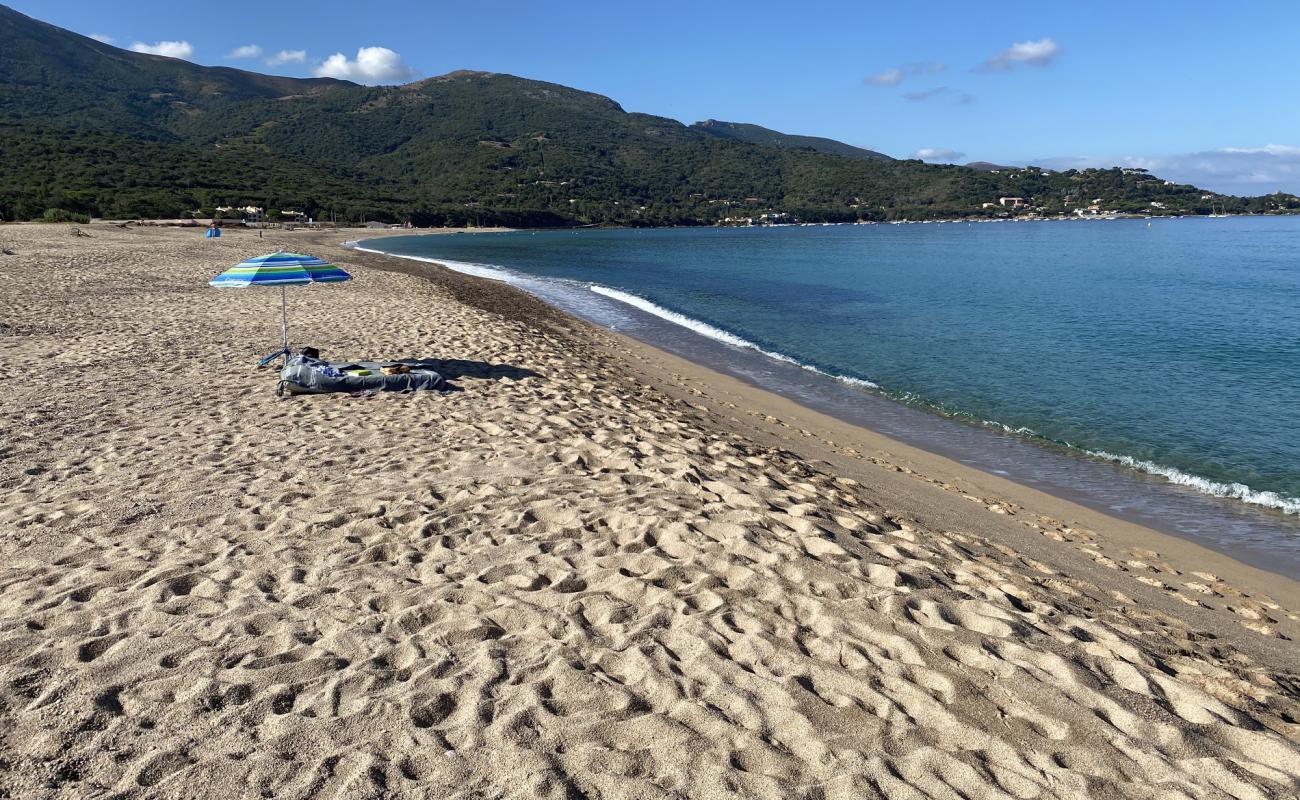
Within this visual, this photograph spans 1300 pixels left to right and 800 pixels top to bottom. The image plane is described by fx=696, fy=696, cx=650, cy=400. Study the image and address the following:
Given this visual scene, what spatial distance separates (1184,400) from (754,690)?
572 inches

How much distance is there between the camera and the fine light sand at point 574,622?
3154 millimetres

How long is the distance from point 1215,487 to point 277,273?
1276cm

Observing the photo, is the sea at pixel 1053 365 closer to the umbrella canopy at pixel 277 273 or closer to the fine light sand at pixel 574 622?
the fine light sand at pixel 574 622

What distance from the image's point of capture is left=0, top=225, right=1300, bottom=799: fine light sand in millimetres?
3154

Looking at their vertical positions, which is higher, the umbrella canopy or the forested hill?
the forested hill

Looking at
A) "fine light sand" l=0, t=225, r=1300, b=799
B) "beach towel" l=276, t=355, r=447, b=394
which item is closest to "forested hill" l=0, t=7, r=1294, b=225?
"beach towel" l=276, t=355, r=447, b=394

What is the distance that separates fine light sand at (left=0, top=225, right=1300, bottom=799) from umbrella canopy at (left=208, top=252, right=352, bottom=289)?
1.65 m

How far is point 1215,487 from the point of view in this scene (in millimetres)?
9188

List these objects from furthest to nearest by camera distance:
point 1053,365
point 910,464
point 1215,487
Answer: point 1053,365 → point 910,464 → point 1215,487

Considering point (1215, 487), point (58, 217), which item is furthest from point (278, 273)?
point (58, 217)

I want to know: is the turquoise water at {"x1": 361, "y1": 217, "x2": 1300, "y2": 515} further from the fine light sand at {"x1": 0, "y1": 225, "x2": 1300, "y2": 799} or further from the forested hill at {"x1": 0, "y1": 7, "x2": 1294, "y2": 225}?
the forested hill at {"x1": 0, "y1": 7, "x2": 1294, "y2": 225}

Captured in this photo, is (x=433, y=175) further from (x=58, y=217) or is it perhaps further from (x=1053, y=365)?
(x=1053, y=365)

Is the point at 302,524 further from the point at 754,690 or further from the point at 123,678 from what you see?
the point at 754,690

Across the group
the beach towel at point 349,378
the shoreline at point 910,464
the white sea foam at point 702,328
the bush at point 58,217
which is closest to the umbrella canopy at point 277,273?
the beach towel at point 349,378
